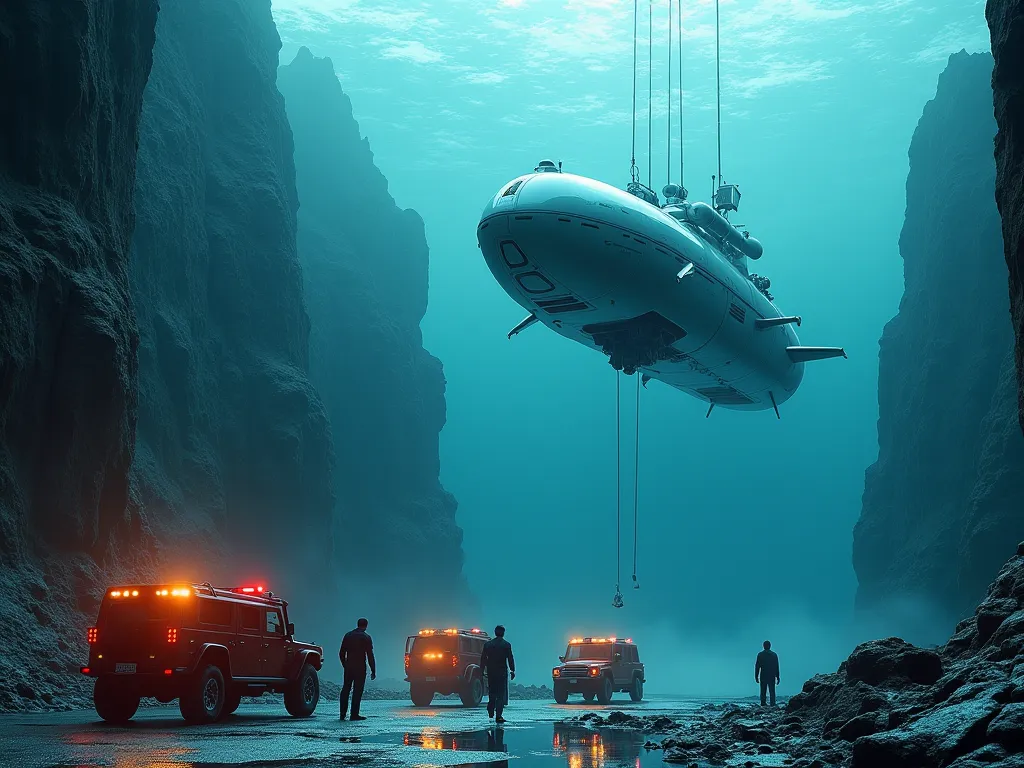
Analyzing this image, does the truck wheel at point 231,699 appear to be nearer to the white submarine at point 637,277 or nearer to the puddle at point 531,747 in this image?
the puddle at point 531,747

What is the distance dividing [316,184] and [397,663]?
175 ft

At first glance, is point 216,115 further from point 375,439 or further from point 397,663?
point 397,663

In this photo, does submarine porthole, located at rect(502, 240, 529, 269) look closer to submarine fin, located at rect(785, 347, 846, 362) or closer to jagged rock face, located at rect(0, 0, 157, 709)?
jagged rock face, located at rect(0, 0, 157, 709)

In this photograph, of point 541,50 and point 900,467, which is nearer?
point 900,467

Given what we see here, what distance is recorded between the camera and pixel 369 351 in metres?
92.6

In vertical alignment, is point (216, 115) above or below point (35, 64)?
above

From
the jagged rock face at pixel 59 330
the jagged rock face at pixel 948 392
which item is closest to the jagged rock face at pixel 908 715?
the jagged rock face at pixel 59 330

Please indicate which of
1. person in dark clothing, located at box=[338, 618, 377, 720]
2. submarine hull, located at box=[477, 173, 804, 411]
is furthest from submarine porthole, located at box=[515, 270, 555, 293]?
person in dark clothing, located at box=[338, 618, 377, 720]

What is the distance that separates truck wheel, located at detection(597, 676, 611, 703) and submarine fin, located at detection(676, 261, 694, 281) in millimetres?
12648

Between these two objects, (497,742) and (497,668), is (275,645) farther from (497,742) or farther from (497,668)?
(497,742)

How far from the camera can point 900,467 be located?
81125mm

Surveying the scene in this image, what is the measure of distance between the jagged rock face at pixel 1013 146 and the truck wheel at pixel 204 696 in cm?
1304

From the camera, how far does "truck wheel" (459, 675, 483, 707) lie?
24.1 meters

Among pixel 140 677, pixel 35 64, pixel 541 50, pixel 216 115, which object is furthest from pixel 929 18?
pixel 140 677
